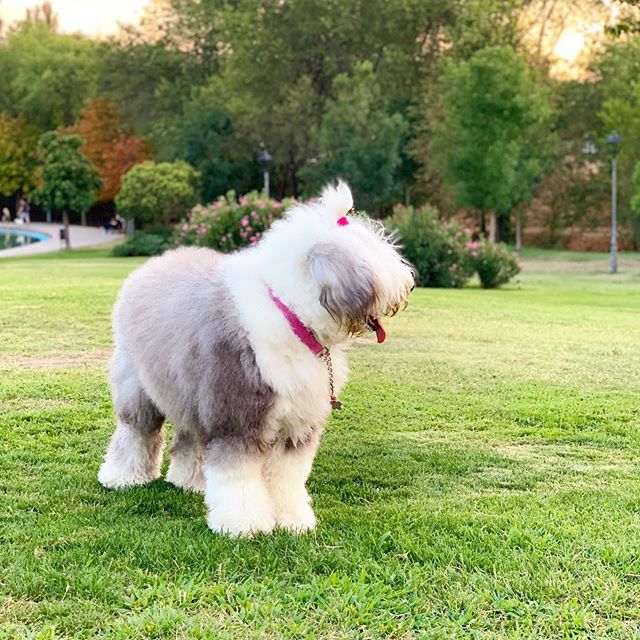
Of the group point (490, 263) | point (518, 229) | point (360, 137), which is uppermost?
point (360, 137)

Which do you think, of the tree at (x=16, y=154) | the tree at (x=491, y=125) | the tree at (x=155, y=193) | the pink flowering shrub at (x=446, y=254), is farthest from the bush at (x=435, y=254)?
the tree at (x=16, y=154)

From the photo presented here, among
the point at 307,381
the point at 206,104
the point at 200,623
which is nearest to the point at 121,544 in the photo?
the point at 200,623

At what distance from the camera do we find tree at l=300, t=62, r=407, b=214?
3294 centimetres

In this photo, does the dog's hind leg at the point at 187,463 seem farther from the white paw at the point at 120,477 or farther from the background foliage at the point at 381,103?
the background foliage at the point at 381,103

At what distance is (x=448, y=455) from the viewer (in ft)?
16.5

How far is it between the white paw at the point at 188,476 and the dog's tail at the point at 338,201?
1.66m

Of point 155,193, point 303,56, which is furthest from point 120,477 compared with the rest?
point 303,56

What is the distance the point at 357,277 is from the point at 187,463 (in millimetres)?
1668

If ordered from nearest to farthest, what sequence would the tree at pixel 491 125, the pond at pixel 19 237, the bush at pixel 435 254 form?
1. the bush at pixel 435 254
2. the tree at pixel 491 125
3. the pond at pixel 19 237

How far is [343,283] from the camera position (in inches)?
132

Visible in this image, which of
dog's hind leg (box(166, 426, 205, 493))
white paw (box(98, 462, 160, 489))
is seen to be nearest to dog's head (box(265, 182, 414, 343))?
dog's hind leg (box(166, 426, 205, 493))

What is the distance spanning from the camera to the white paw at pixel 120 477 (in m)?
4.34

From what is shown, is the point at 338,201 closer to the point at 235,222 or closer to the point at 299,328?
the point at 299,328

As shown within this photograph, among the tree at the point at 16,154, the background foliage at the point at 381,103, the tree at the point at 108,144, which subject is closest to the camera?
the background foliage at the point at 381,103
